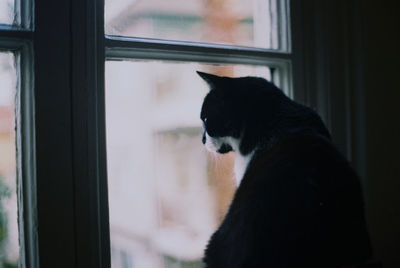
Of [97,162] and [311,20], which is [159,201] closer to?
[97,162]

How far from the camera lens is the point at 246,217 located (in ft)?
2.51

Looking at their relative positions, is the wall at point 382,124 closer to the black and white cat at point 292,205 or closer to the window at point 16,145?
the black and white cat at point 292,205

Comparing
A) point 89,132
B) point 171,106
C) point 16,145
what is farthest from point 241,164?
point 16,145

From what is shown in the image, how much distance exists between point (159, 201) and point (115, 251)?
17 cm

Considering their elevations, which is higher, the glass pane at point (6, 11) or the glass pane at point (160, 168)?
the glass pane at point (6, 11)

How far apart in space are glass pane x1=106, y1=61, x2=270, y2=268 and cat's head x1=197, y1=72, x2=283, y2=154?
102 mm

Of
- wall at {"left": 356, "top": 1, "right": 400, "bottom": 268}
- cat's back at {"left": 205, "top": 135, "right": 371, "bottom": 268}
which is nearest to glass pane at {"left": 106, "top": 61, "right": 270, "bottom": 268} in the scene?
cat's back at {"left": 205, "top": 135, "right": 371, "bottom": 268}

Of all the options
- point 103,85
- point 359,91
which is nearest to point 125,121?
point 103,85

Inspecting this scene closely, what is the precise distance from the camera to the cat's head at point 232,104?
3.30 ft

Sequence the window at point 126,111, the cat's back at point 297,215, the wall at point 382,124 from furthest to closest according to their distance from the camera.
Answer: the wall at point 382,124, the window at point 126,111, the cat's back at point 297,215

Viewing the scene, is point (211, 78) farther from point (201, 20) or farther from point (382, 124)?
point (382, 124)

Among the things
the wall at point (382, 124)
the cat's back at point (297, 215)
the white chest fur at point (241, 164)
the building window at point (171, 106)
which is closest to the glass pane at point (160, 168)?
the building window at point (171, 106)

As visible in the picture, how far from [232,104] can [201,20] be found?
10.4 inches

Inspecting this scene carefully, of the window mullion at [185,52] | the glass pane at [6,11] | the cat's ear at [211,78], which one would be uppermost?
the glass pane at [6,11]
